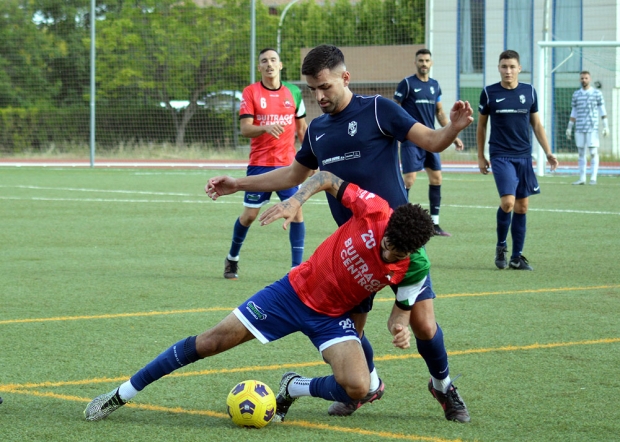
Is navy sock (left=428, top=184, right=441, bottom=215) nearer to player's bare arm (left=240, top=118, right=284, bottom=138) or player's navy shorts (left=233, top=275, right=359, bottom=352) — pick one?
player's bare arm (left=240, top=118, right=284, bottom=138)

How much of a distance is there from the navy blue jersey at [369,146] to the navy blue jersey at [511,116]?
199 inches

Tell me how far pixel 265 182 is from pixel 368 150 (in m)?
0.68

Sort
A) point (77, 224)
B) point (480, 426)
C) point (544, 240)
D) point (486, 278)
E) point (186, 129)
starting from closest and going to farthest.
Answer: point (480, 426), point (486, 278), point (544, 240), point (77, 224), point (186, 129)

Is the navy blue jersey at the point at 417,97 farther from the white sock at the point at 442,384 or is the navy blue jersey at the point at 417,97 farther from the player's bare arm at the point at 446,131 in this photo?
the white sock at the point at 442,384

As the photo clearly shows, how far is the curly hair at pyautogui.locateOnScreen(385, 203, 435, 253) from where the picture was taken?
158 inches

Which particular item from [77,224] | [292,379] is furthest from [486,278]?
[77,224]

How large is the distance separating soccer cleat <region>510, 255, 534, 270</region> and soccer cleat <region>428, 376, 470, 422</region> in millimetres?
4971

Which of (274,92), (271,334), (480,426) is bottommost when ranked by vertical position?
(480,426)

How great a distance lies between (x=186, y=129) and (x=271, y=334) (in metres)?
26.5

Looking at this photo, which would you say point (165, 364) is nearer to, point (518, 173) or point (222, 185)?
point (222, 185)

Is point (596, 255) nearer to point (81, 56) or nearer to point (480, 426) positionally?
point (480, 426)

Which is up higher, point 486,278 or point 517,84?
point 517,84

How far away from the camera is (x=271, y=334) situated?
177 inches

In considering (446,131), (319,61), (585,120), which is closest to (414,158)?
(319,61)
